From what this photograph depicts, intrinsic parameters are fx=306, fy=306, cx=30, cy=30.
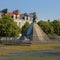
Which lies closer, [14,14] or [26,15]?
[14,14]

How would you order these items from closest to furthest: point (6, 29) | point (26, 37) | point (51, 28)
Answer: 1. point (26, 37)
2. point (6, 29)
3. point (51, 28)

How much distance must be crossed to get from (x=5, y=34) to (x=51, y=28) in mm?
29209

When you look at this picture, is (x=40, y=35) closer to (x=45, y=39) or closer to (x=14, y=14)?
(x=45, y=39)

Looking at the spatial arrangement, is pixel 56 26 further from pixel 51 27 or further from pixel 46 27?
pixel 46 27

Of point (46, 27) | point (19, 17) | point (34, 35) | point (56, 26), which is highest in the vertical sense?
point (19, 17)

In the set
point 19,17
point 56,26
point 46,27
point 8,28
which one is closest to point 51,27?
point 46,27

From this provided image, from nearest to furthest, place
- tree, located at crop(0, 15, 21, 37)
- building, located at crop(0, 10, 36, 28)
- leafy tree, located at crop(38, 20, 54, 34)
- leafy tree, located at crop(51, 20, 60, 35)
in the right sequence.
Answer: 1. tree, located at crop(0, 15, 21, 37)
2. leafy tree, located at crop(38, 20, 54, 34)
3. leafy tree, located at crop(51, 20, 60, 35)
4. building, located at crop(0, 10, 36, 28)

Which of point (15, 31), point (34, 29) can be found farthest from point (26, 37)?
point (15, 31)

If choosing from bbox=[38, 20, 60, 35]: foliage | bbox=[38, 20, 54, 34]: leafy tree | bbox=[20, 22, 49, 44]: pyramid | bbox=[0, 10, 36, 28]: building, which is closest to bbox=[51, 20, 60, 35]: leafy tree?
bbox=[38, 20, 60, 35]: foliage

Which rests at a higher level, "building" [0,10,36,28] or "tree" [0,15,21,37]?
"building" [0,10,36,28]

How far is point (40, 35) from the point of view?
88438 millimetres

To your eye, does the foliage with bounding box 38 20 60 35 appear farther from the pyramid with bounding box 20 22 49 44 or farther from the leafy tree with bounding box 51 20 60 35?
the pyramid with bounding box 20 22 49 44

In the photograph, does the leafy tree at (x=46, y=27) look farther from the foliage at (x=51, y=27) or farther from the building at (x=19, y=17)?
the building at (x=19, y=17)

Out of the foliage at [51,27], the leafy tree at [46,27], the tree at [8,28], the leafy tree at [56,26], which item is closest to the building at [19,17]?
the foliage at [51,27]
